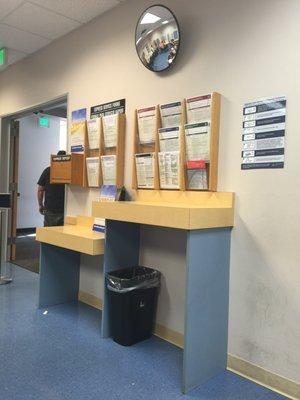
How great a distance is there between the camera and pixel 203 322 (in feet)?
7.04

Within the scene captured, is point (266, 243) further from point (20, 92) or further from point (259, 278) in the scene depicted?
point (20, 92)

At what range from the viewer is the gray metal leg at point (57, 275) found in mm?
3322

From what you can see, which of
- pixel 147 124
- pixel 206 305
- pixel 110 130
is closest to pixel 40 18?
pixel 110 130

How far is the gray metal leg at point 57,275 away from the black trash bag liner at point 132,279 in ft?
3.05

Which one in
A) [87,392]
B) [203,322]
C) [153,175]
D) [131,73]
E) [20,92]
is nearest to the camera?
[87,392]

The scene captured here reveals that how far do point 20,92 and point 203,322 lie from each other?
3912mm

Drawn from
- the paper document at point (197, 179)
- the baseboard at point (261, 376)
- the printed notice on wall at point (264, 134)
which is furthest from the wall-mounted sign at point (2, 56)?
the baseboard at point (261, 376)

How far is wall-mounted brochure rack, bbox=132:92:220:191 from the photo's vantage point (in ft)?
7.89

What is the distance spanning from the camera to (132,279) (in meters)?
2.56

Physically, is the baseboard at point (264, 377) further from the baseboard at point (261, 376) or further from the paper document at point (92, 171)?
the paper document at point (92, 171)

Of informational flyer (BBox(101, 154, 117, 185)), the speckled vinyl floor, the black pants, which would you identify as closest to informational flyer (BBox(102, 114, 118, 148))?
informational flyer (BBox(101, 154, 117, 185))

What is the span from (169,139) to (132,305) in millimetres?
→ 1302

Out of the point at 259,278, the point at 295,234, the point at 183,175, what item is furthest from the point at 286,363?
the point at 183,175

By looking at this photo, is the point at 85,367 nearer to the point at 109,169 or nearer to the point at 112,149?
the point at 109,169
